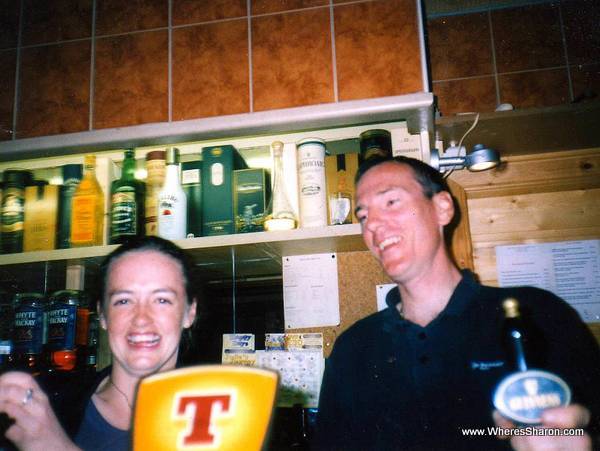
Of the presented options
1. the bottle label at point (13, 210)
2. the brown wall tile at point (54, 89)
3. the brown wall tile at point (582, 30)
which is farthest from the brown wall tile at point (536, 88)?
the bottle label at point (13, 210)

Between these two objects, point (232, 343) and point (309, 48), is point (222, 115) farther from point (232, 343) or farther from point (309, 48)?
point (232, 343)

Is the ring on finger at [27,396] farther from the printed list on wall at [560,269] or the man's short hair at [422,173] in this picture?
the printed list on wall at [560,269]

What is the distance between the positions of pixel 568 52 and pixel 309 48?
136 centimetres

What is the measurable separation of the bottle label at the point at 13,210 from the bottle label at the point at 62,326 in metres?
0.31

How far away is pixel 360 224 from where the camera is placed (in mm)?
1224

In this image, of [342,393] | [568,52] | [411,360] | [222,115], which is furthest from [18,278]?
[568,52]

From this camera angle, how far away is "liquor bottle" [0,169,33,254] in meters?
1.43

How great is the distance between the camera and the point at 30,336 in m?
1.38

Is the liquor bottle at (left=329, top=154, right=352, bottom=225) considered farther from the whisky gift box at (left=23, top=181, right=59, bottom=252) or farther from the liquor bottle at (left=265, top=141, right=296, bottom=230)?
the whisky gift box at (left=23, top=181, right=59, bottom=252)

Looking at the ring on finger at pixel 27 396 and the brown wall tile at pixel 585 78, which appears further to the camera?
the brown wall tile at pixel 585 78

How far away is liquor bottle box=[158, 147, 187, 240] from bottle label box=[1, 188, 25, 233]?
509 millimetres

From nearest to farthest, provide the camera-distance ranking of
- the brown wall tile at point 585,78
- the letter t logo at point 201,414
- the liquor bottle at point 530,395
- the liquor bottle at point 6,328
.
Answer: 1. the letter t logo at point 201,414
2. the liquor bottle at point 530,395
3. the liquor bottle at point 6,328
4. the brown wall tile at point 585,78

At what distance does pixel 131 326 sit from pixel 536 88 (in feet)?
6.44

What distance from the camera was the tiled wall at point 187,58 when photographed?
1.35m
